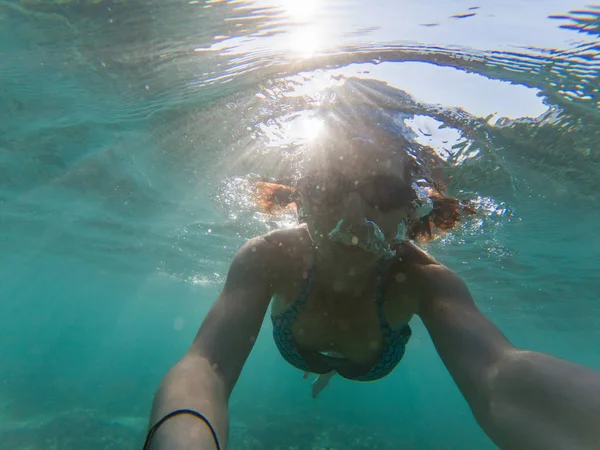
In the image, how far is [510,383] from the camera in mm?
2244

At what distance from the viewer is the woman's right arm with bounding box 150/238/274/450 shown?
6.30ft

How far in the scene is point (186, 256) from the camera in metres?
30.4

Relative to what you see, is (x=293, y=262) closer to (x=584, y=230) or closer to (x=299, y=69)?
(x=299, y=69)

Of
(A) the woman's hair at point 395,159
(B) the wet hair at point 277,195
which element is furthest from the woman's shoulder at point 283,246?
(B) the wet hair at point 277,195

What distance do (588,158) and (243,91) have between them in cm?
971

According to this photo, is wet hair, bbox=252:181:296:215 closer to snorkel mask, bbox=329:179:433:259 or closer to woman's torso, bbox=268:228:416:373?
woman's torso, bbox=268:228:416:373

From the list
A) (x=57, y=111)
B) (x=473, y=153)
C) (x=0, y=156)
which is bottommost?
(x=0, y=156)

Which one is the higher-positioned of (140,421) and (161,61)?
(161,61)

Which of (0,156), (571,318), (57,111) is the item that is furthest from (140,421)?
(571,318)

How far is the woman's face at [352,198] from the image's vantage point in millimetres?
3686

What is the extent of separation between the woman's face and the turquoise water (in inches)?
134

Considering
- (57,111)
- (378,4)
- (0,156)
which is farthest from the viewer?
(0,156)

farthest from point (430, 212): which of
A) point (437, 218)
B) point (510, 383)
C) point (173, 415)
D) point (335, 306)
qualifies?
point (173, 415)

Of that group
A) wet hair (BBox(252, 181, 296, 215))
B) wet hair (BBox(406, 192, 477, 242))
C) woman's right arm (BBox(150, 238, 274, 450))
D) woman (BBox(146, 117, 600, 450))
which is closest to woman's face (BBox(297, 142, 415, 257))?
woman (BBox(146, 117, 600, 450))
